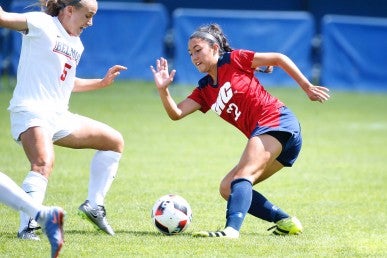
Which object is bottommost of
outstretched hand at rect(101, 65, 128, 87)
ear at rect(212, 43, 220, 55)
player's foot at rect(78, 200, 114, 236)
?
player's foot at rect(78, 200, 114, 236)

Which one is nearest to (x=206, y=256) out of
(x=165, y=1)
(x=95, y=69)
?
(x=95, y=69)

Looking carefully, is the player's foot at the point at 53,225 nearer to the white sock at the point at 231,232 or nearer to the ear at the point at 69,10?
the white sock at the point at 231,232

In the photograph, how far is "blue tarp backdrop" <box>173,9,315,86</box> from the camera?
2236 cm

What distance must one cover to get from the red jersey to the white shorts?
1156mm

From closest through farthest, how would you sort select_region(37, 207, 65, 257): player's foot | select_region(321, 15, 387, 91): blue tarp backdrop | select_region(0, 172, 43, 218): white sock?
1. select_region(37, 207, 65, 257): player's foot
2. select_region(0, 172, 43, 218): white sock
3. select_region(321, 15, 387, 91): blue tarp backdrop

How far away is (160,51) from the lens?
22.2m

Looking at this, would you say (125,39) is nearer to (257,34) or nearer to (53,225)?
(257,34)

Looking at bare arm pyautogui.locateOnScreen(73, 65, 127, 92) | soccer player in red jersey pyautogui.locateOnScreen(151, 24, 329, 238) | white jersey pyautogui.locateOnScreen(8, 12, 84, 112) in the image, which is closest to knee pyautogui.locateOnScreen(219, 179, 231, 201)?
soccer player in red jersey pyautogui.locateOnScreen(151, 24, 329, 238)

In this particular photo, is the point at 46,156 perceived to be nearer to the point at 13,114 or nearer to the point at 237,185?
the point at 13,114

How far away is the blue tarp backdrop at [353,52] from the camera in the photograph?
23219 millimetres

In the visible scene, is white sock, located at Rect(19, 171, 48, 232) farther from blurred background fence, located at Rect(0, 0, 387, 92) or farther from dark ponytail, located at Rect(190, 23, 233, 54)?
blurred background fence, located at Rect(0, 0, 387, 92)

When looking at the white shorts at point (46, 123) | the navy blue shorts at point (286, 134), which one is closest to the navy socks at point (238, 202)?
the navy blue shorts at point (286, 134)

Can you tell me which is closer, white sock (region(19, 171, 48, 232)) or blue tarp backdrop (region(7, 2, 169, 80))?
white sock (region(19, 171, 48, 232))

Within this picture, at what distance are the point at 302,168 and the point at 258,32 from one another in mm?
11096
